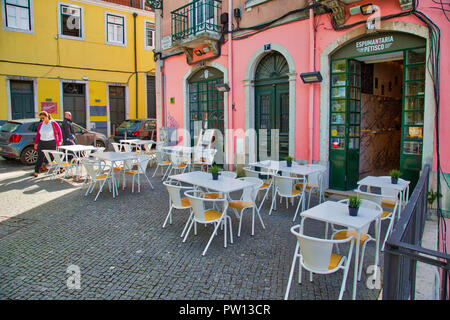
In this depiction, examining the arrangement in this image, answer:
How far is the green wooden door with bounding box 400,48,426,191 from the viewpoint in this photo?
6242 mm

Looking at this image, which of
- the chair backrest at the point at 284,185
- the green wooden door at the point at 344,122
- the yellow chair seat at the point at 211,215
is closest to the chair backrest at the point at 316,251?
the yellow chair seat at the point at 211,215

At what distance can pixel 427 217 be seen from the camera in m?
5.79

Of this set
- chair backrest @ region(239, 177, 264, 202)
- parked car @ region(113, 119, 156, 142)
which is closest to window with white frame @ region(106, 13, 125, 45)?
parked car @ region(113, 119, 156, 142)

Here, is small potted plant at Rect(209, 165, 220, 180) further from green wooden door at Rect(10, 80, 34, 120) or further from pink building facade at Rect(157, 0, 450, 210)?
green wooden door at Rect(10, 80, 34, 120)

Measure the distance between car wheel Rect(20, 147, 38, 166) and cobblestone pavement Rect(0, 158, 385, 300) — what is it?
4802 millimetres

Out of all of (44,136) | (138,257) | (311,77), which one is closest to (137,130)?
(44,136)

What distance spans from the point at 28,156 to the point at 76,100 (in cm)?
788

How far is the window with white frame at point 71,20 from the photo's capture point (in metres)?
17.3

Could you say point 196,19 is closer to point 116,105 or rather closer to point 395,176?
point 395,176

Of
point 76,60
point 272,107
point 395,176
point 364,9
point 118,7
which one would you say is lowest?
point 395,176

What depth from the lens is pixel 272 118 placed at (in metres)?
8.89

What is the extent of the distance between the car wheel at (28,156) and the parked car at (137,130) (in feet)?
10.4
